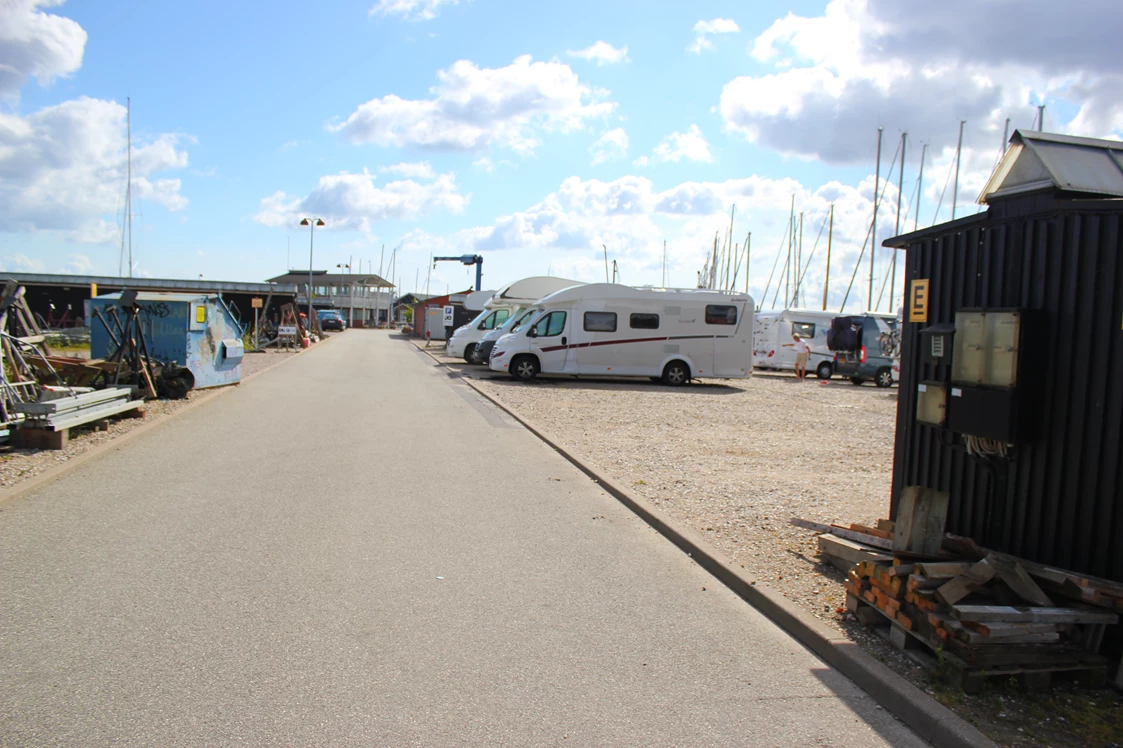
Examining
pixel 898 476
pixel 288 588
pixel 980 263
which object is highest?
pixel 980 263

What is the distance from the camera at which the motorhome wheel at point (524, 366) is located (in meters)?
24.0

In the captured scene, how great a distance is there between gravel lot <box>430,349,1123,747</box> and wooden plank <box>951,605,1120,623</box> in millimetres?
353

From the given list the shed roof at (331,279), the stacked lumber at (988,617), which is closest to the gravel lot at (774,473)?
the stacked lumber at (988,617)

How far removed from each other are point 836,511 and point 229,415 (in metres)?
10.7

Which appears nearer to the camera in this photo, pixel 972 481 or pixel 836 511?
pixel 972 481

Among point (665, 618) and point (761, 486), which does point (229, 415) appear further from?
point (665, 618)

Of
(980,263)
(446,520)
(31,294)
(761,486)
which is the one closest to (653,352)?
(761,486)

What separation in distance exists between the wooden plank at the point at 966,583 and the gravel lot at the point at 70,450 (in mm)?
8340

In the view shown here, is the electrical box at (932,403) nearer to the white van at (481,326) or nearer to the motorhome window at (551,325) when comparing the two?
the motorhome window at (551,325)

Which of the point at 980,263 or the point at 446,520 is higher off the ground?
the point at 980,263

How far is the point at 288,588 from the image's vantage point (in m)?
5.55

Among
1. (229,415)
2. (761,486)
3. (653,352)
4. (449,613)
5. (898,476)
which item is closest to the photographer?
(449,613)

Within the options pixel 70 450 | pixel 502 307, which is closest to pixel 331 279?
pixel 502 307

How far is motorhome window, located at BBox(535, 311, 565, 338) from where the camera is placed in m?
23.6
